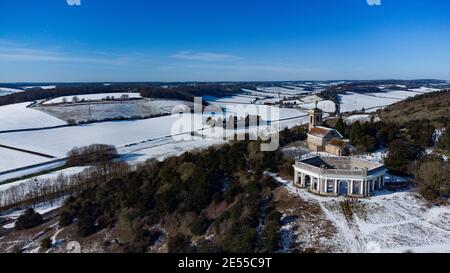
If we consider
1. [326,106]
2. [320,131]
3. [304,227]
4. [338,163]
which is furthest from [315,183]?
[326,106]

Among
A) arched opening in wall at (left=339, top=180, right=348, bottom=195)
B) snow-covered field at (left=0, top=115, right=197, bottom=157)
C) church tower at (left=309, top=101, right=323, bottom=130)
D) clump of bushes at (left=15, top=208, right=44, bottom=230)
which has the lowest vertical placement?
clump of bushes at (left=15, top=208, right=44, bottom=230)

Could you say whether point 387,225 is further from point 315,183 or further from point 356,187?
point 315,183

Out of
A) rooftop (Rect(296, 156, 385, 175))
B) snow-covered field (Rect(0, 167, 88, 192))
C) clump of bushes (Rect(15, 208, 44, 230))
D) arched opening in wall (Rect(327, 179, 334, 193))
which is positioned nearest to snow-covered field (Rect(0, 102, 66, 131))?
snow-covered field (Rect(0, 167, 88, 192))

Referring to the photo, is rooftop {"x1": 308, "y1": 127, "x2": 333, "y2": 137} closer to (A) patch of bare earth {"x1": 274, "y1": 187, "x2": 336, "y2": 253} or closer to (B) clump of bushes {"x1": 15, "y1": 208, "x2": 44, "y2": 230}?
(A) patch of bare earth {"x1": 274, "y1": 187, "x2": 336, "y2": 253}

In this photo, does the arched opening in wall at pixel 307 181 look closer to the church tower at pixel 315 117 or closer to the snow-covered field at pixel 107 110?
the church tower at pixel 315 117
